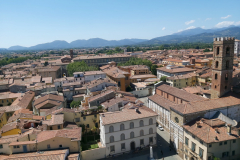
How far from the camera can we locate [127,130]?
2920 cm

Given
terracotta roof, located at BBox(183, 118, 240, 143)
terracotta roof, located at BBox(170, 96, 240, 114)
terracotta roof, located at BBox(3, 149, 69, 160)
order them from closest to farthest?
terracotta roof, located at BBox(3, 149, 69, 160)
terracotta roof, located at BBox(183, 118, 240, 143)
terracotta roof, located at BBox(170, 96, 240, 114)

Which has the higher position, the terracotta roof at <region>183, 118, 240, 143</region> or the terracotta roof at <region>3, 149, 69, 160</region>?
the terracotta roof at <region>183, 118, 240, 143</region>

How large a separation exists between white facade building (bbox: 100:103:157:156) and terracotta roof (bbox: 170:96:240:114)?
4.71 metres

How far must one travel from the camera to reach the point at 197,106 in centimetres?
2877

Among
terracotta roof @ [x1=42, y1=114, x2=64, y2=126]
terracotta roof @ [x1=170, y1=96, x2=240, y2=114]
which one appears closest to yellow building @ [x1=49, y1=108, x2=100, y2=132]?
terracotta roof @ [x1=42, y1=114, x2=64, y2=126]

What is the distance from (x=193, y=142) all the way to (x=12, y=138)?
2536 centimetres

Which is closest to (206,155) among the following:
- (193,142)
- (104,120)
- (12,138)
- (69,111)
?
(193,142)

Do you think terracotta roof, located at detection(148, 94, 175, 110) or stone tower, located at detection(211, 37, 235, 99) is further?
terracotta roof, located at detection(148, 94, 175, 110)

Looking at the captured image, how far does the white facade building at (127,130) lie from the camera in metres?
28.5

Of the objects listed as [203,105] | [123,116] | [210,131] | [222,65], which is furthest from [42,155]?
[222,65]

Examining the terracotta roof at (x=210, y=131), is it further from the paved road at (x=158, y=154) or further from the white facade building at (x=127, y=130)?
the white facade building at (x=127, y=130)

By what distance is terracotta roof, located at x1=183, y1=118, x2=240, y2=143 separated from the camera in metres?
23.8

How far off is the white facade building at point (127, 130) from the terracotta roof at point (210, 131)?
6.21 m

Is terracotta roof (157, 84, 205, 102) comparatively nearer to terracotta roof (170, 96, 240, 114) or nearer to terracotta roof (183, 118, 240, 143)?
terracotta roof (170, 96, 240, 114)
